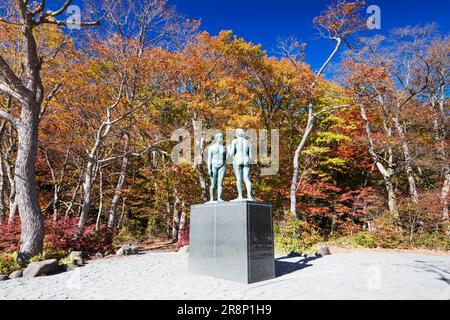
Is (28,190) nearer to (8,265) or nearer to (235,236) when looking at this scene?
(8,265)

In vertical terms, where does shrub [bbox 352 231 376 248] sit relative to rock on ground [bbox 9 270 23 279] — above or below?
below

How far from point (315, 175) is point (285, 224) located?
606 centimetres

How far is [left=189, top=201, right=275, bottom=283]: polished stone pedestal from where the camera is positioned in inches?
237

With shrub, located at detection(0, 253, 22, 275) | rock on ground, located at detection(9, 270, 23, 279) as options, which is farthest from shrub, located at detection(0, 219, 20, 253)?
rock on ground, located at detection(9, 270, 23, 279)

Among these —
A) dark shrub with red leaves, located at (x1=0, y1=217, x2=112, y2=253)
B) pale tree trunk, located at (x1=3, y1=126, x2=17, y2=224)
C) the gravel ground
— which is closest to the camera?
the gravel ground

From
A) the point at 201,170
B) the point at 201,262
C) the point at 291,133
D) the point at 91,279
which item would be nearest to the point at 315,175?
the point at 291,133

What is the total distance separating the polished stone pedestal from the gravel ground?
0.89 feet

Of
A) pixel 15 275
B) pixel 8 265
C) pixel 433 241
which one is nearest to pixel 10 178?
pixel 8 265

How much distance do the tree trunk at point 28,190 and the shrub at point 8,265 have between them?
362 millimetres

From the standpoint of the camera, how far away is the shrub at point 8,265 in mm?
6810

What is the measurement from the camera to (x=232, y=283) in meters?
5.91

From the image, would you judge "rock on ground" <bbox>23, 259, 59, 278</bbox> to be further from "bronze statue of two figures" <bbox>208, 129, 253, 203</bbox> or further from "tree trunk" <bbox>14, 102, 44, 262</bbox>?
"bronze statue of two figures" <bbox>208, 129, 253, 203</bbox>

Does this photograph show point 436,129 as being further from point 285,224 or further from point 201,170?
point 201,170

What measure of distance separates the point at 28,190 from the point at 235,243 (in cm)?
660
